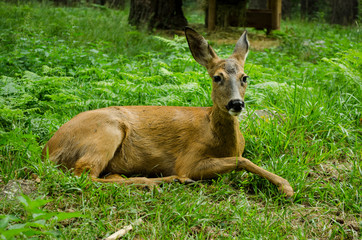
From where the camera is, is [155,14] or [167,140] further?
[155,14]

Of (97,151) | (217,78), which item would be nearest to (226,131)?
(217,78)

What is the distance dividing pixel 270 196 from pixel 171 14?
8883 millimetres

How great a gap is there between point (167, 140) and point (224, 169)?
72 cm

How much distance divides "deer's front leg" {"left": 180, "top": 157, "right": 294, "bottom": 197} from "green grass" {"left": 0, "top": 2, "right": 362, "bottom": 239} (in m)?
0.10

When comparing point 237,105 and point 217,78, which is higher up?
point 217,78

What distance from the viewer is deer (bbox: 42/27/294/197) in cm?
387

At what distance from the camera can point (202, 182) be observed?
4.01 meters

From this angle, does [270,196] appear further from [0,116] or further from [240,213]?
[0,116]

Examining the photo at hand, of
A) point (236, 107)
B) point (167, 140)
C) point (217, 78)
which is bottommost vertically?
point (167, 140)

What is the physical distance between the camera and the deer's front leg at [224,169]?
3760 mm

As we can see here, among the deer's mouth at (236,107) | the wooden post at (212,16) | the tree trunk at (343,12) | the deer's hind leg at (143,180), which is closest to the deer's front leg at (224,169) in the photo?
the deer's hind leg at (143,180)

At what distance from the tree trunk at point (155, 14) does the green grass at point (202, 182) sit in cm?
349

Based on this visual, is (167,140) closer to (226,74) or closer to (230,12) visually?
(226,74)

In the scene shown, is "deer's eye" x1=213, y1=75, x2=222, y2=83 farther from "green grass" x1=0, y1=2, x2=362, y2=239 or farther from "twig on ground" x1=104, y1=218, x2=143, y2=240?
"twig on ground" x1=104, y1=218, x2=143, y2=240
